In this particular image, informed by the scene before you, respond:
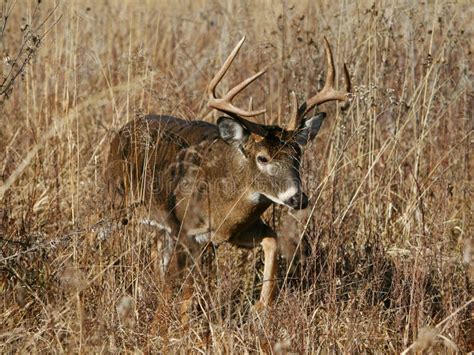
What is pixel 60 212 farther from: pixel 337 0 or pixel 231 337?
pixel 337 0

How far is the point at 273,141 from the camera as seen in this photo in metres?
5.57

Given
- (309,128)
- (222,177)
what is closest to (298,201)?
(309,128)

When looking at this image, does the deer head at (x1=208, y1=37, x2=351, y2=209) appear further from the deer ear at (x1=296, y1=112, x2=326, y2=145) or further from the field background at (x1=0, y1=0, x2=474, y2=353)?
the field background at (x1=0, y1=0, x2=474, y2=353)

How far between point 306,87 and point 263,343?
3.34 metres

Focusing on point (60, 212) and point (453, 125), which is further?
point (453, 125)

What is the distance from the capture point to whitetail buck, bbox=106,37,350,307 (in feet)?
18.1

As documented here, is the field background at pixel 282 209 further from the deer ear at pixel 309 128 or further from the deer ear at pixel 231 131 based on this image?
the deer ear at pixel 231 131

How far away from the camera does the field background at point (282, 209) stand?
4.52m

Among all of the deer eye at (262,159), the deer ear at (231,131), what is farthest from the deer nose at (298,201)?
the deer ear at (231,131)

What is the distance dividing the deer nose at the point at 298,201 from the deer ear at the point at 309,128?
1.62 feet

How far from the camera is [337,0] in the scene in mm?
8570

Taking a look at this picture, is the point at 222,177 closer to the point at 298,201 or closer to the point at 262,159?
the point at 262,159

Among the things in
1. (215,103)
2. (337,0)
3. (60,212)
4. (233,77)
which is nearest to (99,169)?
(60,212)

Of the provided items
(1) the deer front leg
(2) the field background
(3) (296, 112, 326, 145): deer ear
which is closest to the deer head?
(3) (296, 112, 326, 145): deer ear
